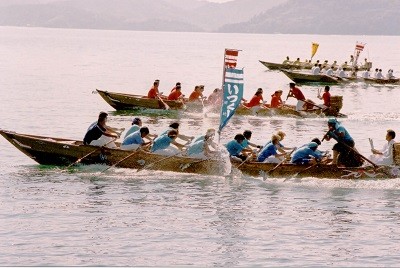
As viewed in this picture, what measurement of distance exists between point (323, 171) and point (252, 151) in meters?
2.80

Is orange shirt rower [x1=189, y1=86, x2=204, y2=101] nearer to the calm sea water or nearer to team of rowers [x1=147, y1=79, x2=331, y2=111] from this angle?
team of rowers [x1=147, y1=79, x2=331, y2=111]

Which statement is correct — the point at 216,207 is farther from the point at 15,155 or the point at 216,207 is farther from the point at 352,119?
the point at 352,119

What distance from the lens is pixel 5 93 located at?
6738cm

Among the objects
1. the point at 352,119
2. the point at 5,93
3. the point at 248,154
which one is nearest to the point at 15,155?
the point at 248,154

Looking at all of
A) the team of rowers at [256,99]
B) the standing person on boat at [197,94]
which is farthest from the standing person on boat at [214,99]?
the standing person on boat at [197,94]

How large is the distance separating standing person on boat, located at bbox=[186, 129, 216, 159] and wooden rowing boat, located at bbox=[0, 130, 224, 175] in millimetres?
193

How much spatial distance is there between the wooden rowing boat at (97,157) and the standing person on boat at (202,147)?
0.19 meters

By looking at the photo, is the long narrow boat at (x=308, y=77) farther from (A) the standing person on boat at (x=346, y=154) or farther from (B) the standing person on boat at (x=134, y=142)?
(A) the standing person on boat at (x=346, y=154)

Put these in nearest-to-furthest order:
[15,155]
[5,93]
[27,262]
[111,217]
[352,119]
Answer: [27,262], [111,217], [15,155], [352,119], [5,93]

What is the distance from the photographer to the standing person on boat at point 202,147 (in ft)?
86.2

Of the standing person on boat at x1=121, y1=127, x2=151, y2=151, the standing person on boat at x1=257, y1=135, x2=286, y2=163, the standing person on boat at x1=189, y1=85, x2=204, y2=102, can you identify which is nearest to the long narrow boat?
the standing person on boat at x1=189, y1=85, x2=204, y2=102

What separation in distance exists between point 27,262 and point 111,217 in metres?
4.31

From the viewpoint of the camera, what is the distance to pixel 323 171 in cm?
2562

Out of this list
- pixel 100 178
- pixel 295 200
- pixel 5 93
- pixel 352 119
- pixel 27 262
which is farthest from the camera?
pixel 5 93
